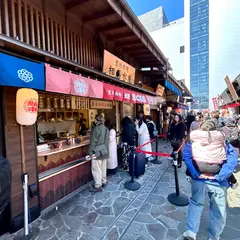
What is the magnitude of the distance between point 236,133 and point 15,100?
7.12 m

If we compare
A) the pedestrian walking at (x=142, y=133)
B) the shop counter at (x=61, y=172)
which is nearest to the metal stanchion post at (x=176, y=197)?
the shop counter at (x=61, y=172)

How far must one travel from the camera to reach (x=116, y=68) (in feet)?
18.2

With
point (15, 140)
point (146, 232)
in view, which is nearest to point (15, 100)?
point (15, 140)

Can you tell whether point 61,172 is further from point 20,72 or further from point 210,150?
point 210,150

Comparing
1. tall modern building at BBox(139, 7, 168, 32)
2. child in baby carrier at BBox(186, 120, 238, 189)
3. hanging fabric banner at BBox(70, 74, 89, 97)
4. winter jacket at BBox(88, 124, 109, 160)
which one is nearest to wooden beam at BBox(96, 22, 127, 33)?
hanging fabric banner at BBox(70, 74, 89, 97)

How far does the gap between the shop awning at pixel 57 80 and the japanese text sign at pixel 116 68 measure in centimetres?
207

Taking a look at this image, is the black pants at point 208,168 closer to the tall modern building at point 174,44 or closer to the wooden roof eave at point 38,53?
the wooden roof eave at point 38,53

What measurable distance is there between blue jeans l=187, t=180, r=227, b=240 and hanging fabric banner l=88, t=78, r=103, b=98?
9.20 feet

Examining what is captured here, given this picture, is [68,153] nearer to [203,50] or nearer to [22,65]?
[22,65]

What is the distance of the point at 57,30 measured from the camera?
3867mm

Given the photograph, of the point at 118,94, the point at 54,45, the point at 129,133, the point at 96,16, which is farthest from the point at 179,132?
the point at 54,45

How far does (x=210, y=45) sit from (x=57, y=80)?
48.9m

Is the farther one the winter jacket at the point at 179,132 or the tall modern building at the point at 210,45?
the tall modern building at the point at 210,45

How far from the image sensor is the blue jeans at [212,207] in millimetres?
2412
